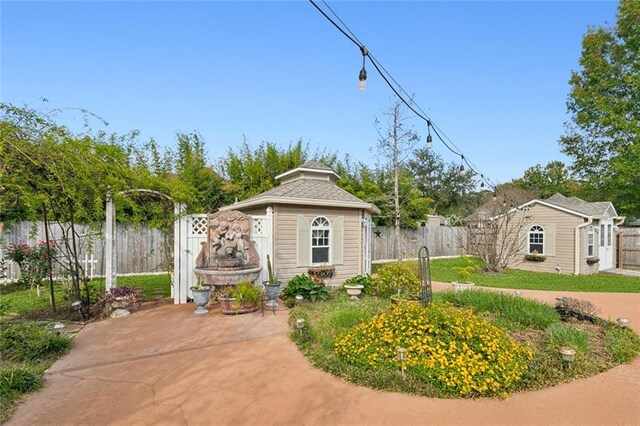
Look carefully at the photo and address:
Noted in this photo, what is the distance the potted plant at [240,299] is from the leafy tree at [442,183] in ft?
102

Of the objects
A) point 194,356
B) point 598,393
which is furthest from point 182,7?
point 598,393

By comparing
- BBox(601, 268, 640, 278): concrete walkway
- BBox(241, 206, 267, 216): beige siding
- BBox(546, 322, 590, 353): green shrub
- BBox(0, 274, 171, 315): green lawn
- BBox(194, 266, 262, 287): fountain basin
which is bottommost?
BBox(601, 268, 640, 278): concrete walkway

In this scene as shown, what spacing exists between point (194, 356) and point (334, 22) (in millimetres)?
4800

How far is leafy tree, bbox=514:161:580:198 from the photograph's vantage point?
31.2 meters

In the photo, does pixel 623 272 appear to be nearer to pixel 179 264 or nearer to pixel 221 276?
pixel 221 276

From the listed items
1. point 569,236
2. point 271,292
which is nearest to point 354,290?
point 271,292

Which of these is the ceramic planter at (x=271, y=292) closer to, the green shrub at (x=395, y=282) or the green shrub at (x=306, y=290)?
the green shrub at (x=306, y=290)

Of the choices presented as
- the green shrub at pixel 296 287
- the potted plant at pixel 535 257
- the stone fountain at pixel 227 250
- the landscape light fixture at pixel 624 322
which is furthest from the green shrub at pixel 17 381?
the potted plant at pixel 535 257

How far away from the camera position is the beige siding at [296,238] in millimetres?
8180

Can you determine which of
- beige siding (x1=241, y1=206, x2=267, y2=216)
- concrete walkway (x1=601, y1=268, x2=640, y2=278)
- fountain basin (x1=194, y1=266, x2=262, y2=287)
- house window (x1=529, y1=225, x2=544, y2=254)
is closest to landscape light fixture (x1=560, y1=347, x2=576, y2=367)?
fountain basin (x1=194, y1=266, x2=262, y2=287)

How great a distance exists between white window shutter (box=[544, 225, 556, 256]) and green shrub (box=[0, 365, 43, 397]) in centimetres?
1616

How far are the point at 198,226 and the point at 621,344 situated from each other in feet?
25.2

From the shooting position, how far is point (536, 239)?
45.9 ft

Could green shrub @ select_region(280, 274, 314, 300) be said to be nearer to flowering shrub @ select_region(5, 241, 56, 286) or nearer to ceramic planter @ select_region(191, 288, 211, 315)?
ceramic planter @ select_region(191, 288, 211, 315)
